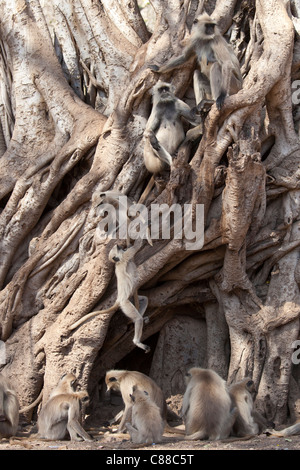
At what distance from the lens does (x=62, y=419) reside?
695cm

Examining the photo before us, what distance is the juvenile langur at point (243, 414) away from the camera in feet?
22.9

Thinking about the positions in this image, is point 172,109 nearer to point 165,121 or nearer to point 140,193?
point 165,121

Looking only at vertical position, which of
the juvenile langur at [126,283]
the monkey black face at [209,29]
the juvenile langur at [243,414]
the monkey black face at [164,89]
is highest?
the monkey black face at [209,29]

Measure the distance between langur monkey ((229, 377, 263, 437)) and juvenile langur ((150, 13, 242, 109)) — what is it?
3058 millimetres

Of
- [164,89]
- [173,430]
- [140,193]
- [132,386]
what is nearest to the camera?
[132,386]

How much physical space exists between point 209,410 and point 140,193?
109 inches

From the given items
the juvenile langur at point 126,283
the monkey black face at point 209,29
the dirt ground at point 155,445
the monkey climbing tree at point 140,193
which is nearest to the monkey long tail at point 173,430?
the dirt ground at point 155,445

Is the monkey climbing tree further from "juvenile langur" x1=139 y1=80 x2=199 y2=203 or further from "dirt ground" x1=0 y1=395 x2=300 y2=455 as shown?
"dirt ground" x1=0 y1=395 x2=300 y2=455

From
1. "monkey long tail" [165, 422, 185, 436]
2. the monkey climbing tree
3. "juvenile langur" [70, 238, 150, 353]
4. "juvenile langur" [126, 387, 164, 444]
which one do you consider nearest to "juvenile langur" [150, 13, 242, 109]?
the monkey climbing tree

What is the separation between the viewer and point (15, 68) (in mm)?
9320

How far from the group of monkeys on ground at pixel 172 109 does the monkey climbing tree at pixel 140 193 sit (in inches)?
7.0

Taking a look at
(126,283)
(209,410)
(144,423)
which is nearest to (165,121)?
(126,283)

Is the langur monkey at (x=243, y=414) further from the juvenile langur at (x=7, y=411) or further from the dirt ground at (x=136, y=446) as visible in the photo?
the juvenile langur at (x=7, y=411)

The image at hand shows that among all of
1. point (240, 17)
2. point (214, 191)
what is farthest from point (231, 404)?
point (240, 17)
